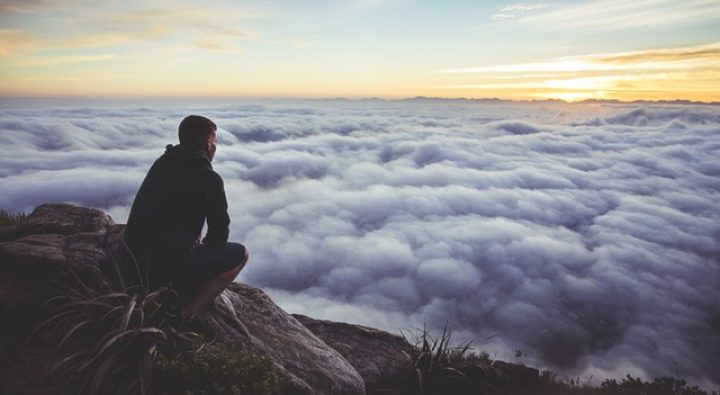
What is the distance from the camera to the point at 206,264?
391 cm

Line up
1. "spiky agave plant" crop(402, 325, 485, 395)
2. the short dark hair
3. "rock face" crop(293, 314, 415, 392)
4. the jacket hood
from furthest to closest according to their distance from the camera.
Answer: "rock face" crop(293, 314, 415, 392)
"spiky agave plant" crop(402, 325, 485, 395)
the short dark hair
the jacket hood

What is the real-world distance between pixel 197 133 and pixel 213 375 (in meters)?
2.22

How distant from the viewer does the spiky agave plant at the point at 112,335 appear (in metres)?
3.10

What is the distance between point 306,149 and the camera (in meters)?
162

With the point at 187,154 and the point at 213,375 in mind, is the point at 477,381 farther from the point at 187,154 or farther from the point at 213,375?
the point at 187,154

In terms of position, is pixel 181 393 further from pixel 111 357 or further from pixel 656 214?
pixel 656 214

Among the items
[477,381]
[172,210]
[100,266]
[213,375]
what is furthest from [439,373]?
[100,266]

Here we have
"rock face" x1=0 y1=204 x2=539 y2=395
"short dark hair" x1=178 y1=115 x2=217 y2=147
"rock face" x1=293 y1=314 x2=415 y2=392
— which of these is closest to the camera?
"rock face" x1=0 y1=204 x2=539 y2=395

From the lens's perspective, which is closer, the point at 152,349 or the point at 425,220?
the point at 152,349

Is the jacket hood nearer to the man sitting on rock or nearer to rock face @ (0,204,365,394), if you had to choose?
the man sitting on rock

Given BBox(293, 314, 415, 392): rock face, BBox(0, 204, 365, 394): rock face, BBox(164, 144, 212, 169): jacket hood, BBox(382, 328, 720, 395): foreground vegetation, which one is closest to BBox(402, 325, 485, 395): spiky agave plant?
BBox(382, 328, 720, 395): foreground vegetation

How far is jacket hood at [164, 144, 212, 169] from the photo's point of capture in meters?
3.76

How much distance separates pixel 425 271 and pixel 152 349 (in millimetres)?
62409

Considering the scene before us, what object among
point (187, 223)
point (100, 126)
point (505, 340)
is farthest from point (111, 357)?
point (100, 126)
